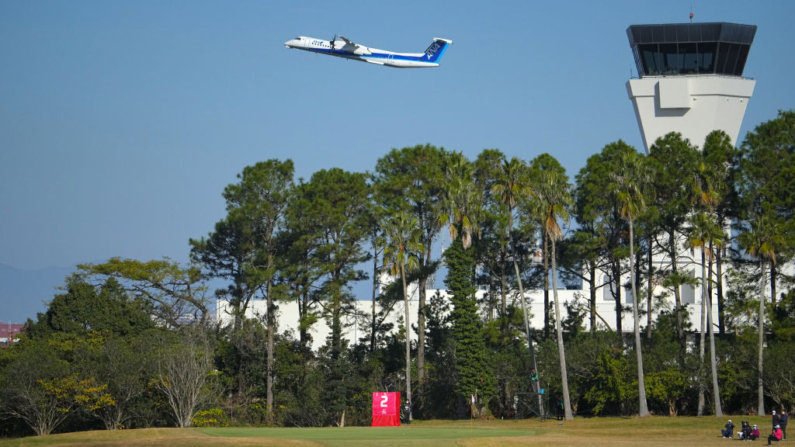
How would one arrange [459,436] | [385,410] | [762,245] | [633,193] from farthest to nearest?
[633,193] → [385,410] → [762,245] → [459,436]

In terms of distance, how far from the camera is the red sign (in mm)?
51812

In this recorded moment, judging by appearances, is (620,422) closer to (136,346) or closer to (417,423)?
(417,423)

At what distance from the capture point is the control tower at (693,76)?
85688 mm

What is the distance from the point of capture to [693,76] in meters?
86.9

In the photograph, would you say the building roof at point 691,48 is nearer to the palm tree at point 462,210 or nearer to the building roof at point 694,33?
the building roof at point 694,33

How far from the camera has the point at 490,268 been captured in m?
67.4

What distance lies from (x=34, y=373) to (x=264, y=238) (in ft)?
65.9

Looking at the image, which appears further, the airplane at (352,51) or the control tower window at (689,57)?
the control tower window at (689,57)

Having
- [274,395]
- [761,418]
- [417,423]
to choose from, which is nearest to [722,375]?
[761,418]

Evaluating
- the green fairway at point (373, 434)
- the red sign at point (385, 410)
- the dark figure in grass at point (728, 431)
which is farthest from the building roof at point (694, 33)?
the dark figure in grass at point (728, 431)

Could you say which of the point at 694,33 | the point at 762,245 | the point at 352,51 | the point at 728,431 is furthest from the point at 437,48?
the point at 728,431

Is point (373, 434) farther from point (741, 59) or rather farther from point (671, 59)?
point (741, 59)

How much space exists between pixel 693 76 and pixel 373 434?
58.4 metres

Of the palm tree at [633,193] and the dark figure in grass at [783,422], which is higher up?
the palm tree at [633,193]
